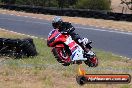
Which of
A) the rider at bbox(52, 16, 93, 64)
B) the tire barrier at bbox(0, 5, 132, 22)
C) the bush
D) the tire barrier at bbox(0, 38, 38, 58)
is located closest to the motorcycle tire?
the rider at bbox(52, 16, 93, 64)

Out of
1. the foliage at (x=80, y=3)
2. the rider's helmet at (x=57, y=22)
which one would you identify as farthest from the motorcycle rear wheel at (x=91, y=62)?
the foliage at (x=80, y=3)

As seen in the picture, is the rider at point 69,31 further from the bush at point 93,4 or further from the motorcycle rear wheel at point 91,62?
the bush at point 93,4

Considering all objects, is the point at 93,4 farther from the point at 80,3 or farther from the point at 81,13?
the point at 81,13

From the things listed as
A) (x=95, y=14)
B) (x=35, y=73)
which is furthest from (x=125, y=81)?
(x=95, y=14)

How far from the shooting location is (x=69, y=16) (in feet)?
181

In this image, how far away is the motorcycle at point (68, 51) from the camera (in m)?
5.80

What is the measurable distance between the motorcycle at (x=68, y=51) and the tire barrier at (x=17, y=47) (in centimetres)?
639

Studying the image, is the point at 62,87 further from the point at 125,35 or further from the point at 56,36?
the point at 125,35

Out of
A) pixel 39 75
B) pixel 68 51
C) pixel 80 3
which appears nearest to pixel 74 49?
pixel 68 51

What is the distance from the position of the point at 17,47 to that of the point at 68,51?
7194 millimetres

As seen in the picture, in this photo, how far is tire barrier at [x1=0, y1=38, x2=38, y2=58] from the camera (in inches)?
499

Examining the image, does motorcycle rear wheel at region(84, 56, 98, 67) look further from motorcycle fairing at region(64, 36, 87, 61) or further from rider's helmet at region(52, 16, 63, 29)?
rider's helmet at region(52, 16, 63, 29)

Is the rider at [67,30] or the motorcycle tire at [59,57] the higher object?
the rider at [67,30]

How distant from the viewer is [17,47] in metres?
13.0
